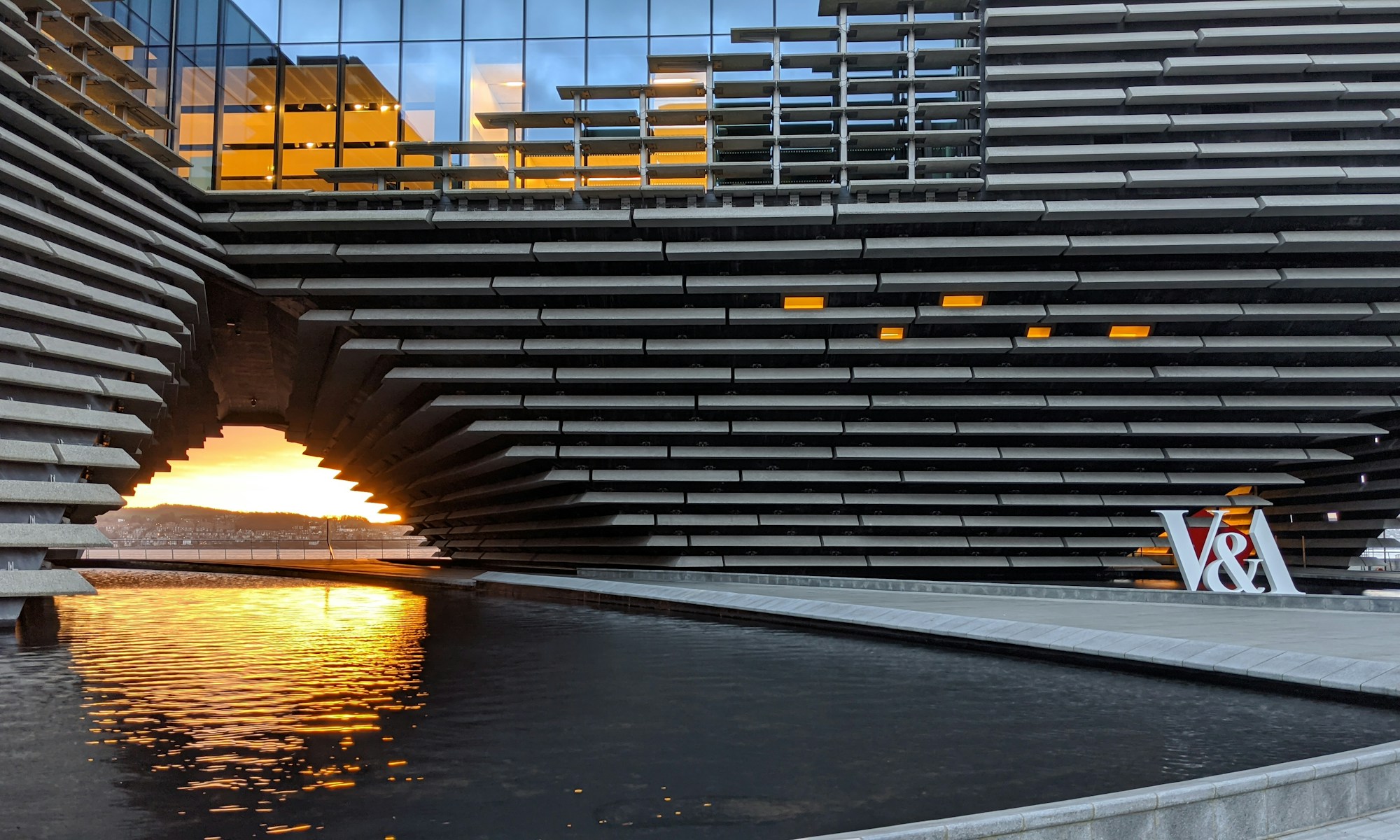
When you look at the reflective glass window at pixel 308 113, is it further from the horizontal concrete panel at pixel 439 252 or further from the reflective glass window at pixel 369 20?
the horizontal concrete panel at pixel 439 252

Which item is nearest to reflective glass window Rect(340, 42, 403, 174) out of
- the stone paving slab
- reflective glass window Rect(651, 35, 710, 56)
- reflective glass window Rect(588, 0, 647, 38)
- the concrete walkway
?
reflective glass window Rect(588, 0, 647, 38)

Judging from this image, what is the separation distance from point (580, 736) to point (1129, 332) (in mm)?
18831

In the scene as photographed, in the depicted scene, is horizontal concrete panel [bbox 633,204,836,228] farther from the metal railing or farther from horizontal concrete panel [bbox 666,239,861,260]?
the metal railing

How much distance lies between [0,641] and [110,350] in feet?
19.4

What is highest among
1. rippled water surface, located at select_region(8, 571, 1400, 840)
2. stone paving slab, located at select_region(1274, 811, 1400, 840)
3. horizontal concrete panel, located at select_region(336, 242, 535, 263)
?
horizontal concrete panel, located at select_region(336, 242, 535, 263)

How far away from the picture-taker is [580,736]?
26.9 feet

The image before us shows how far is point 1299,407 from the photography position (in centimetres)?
2381

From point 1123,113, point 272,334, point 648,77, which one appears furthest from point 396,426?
point 1123,113

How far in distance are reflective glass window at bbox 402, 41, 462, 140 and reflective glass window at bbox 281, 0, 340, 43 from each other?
223 centimetres

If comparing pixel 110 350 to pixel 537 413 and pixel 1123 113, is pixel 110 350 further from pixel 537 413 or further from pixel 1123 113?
pixel 1123 113

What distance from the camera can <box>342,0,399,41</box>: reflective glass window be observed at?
27391 mm

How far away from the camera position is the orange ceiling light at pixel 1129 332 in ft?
75.9

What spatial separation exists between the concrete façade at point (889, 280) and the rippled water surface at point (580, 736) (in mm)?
10004

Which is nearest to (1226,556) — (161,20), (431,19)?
(431,19)
